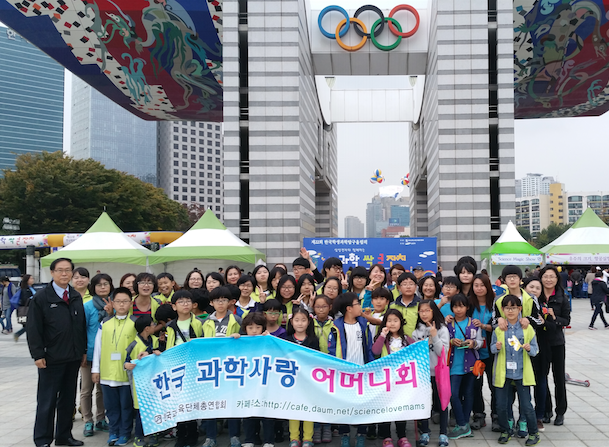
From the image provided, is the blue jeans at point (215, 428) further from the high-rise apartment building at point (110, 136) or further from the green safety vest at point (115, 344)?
the high-rise apartment building at point (110, 136)

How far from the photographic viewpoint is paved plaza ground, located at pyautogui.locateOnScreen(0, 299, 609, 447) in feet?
20.0

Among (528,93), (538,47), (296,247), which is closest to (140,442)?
(296,247)

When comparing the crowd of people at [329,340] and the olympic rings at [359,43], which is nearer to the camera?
the crowd of people at [329,340]

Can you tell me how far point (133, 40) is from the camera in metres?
25.9

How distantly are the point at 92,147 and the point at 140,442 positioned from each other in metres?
129

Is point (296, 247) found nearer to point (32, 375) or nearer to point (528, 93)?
point (32, 375)

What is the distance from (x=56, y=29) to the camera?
2506 centimetres

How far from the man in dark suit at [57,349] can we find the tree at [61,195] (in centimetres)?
3372

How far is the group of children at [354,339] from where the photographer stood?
234 inches

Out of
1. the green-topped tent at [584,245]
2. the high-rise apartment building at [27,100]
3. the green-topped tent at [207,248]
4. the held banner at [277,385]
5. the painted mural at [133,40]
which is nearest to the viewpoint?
the held banner at [277,385]

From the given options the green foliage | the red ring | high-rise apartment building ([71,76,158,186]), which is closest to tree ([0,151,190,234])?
the red ring

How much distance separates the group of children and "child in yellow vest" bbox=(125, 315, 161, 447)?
12 mm

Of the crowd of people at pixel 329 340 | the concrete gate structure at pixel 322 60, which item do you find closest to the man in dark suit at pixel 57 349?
the crowd of people at pixel 329 340

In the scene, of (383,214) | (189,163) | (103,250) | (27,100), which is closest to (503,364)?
(103,250)
